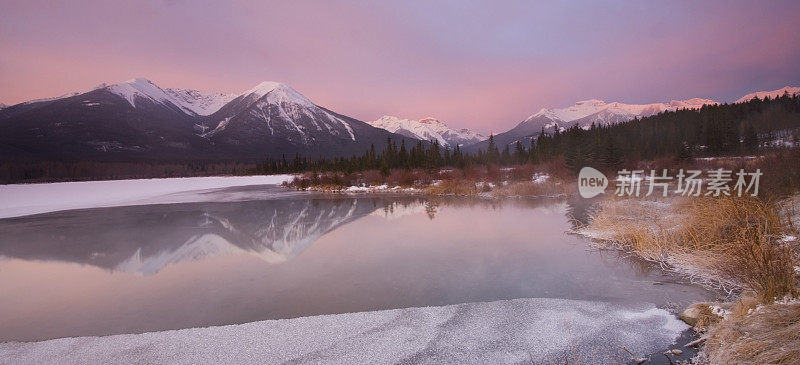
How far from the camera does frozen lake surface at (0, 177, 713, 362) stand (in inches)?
204

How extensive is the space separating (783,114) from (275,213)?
355 ft

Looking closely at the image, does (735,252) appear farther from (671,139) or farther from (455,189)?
(671,139)

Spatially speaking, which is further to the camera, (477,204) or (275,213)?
(477,204)

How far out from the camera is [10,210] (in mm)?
25734

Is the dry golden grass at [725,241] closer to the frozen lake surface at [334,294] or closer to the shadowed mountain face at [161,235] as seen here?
the frozen lake surface at [334,294]

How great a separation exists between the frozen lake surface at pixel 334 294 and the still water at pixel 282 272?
0.05 meters

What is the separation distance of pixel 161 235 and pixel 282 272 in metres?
8.49

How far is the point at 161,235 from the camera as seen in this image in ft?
48.4

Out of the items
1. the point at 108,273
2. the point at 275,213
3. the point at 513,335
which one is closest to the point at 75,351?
the point at 108,273

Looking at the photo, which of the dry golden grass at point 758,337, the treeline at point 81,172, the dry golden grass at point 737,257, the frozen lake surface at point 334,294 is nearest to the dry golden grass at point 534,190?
the frozen lake surface at point 334,294

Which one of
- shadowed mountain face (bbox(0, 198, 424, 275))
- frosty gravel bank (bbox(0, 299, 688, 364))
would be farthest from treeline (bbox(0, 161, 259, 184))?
frosty gravel bank (bbox(0, 299, 688, 364))

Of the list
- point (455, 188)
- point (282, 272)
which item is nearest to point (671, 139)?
point (455, 188)

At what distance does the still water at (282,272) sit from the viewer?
6820 millimetres

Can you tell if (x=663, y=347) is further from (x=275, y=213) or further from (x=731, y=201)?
(x=275, y=213)
